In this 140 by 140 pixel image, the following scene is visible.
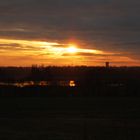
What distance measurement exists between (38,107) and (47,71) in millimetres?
61678

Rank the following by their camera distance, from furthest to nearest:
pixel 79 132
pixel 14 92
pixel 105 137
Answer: pixel 14 92 < pixel 79 132 < pixel 105 137

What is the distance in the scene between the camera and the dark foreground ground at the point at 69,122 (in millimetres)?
23438

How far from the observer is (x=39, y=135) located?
23781 mm

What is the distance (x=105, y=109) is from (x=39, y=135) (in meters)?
16.7

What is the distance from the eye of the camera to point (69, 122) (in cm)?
2958

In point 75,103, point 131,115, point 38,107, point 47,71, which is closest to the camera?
point 131,115

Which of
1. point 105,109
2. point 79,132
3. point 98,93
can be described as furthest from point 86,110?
point 98,93

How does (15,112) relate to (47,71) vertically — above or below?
below

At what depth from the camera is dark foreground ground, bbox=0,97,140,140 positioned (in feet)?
76.9

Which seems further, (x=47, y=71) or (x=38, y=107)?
(x=47, y=71)

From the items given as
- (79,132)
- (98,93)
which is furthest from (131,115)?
(98,93)

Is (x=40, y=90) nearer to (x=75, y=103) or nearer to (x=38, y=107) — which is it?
(x=75, y=103)

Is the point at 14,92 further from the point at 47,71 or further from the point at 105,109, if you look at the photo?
the point at 47,71

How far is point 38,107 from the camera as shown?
4228cm
